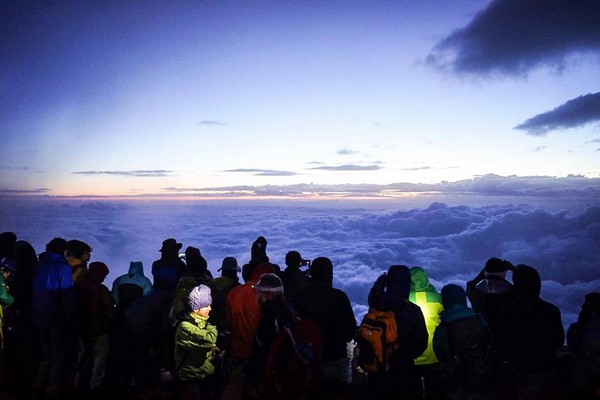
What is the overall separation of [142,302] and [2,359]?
3.02 meters

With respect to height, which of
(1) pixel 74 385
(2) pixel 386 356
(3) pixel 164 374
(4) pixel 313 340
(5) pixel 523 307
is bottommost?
(1) pixel 74 385

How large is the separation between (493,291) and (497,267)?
0.44 m

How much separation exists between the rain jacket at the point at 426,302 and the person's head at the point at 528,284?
120 cm

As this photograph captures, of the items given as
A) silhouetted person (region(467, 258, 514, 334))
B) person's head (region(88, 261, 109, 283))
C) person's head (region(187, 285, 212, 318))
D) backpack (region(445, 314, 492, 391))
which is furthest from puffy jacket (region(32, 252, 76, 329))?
silhouetted person (region(467, 258, 514, 334))

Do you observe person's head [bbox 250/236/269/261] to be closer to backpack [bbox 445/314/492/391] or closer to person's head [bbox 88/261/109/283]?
person's head [bbox 88/261/109/283]

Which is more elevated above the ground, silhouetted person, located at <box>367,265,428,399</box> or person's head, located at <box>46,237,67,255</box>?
person's head, located at <box>46,237,67,255</box>

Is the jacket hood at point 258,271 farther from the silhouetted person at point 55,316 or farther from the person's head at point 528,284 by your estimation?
the person's head at point 528,284

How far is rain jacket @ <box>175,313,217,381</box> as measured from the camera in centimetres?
429

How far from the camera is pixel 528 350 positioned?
3807 mm

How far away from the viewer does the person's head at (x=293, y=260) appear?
602cm

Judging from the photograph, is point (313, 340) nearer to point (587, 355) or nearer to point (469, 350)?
point (469, 350)

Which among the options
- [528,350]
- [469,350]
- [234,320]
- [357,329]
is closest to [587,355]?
[528,350]

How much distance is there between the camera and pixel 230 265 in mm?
6066

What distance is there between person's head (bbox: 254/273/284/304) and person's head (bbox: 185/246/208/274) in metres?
2.17
